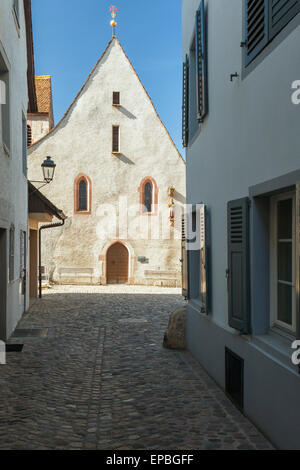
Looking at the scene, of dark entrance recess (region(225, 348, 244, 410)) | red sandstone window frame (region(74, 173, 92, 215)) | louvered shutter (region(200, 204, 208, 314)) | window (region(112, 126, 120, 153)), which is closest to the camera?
dark entrance recess (region(225, 348, 244, 410))

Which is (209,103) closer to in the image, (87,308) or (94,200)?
(87,308)

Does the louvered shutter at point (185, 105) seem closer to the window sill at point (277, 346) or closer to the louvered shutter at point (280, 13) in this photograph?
the louvered shutter at point (280, 13)

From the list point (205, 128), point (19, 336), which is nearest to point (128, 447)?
point (205, 128)

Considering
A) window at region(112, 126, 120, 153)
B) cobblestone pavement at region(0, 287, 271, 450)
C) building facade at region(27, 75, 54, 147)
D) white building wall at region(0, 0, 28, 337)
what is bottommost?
cobblestone pavement at region(0, 287, 271, 450)

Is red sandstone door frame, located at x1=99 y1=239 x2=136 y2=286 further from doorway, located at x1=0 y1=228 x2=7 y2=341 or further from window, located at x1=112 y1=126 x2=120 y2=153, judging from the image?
doorway, located at x1=0 y1=228 x2=7 y2=341

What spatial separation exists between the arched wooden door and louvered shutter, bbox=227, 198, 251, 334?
718 inches

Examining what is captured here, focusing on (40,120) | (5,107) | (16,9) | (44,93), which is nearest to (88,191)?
(40,120)

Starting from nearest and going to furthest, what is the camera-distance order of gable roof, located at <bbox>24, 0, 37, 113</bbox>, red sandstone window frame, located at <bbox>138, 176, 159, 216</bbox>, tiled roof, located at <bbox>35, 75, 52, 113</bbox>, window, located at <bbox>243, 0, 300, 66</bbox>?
window, located at <bbox>243, 0, 300, 66</bbox>
gable roof, located at <bbox>24, 0, 37, 113</bbox>
red sandstone window frame, located at <bbox>138, 176, 159, 216</bbox>
tiled roof, located at <bbox>35, 75, 52, 113</bbox>

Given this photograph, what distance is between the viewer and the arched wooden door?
941 inches

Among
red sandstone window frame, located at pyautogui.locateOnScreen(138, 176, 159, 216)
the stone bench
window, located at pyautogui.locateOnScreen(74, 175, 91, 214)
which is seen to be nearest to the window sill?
the stone bench

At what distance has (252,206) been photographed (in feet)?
16.2

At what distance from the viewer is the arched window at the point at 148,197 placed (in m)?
23.6

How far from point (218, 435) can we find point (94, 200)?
19.3 metres

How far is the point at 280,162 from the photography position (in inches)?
162
